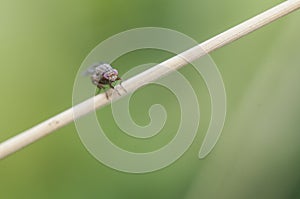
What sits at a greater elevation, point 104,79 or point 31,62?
point 31,62

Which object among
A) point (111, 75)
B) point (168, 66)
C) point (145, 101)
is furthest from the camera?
point (145, 101)

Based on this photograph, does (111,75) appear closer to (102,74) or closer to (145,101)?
(102,74)

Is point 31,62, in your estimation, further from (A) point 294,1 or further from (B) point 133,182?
(A) point 294,1

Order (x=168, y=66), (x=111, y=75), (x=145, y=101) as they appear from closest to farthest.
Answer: (x=168, y=66) → (x=111, y=75) → (x=145, y=101)

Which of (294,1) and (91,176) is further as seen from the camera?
(91,176)

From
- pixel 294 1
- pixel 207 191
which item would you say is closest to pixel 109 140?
pixel 207 191

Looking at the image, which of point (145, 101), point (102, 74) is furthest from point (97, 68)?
point (145, 101)

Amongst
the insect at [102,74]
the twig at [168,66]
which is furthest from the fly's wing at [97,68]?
the twig at [168,66]
